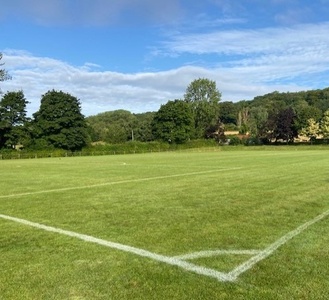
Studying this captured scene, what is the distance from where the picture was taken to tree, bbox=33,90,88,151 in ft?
249

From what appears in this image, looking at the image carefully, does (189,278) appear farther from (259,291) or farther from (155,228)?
(155,228)

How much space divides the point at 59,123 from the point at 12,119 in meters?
8.75

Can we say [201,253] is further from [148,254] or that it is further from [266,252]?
[266,252]

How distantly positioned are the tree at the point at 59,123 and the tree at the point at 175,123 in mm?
24163

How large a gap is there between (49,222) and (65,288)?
12.4ft

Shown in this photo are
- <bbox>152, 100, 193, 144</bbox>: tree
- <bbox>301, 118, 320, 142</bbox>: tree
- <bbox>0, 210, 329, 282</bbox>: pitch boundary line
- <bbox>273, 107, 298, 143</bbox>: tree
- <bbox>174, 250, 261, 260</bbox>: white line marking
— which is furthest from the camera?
<bbox>273, 107, 298, 143</bbox>: tree

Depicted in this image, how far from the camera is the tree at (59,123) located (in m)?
75.9

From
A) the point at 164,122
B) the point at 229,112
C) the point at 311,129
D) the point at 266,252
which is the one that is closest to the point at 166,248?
the point at 266,252

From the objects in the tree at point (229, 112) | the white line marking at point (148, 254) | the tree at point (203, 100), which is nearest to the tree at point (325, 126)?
the tree at point (203, 100)

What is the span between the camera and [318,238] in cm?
633

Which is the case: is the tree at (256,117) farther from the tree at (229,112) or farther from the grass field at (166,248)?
the grass field at (166,248)

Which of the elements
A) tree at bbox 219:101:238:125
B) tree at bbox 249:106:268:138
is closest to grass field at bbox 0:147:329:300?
tree at bbox 249:106:268:138

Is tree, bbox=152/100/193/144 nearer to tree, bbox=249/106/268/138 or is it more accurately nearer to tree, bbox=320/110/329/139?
tree, bbox=320/110/329/139

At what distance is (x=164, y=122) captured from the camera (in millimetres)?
98688
